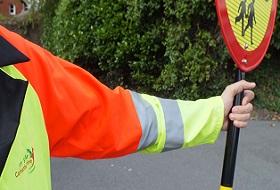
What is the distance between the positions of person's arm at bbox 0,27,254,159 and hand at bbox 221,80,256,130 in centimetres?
2

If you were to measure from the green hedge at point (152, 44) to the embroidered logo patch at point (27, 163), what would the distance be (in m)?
5.18

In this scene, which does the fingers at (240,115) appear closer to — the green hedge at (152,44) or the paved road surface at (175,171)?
the paved road surface at (175,171)

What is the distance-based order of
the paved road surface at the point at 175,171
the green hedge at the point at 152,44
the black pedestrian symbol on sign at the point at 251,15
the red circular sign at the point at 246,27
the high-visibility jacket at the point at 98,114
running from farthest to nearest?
the green hedge at the point at 152,44 < the paved road surface at the point at 175,171 < the black pedestrian symbol on sign at the point at 251,15 < the red circular sign at the point at 246,27 < the high-visibility jacket at the point at 98,114

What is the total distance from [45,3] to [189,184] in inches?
276

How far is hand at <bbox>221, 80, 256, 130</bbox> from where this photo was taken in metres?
1.48

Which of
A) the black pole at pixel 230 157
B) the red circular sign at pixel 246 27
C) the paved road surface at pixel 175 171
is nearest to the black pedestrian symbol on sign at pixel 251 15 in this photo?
the red circular sign at pixel 246 27

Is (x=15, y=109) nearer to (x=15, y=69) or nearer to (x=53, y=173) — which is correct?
(x=15, y=69)

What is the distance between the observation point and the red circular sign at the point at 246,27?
142 centimetres

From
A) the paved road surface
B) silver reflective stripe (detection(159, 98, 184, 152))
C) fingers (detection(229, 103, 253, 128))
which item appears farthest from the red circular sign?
the paved road surface

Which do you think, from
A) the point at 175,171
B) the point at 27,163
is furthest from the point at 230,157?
the point at 175,171

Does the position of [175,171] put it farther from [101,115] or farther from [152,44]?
[101,115]

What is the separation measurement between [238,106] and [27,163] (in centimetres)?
78

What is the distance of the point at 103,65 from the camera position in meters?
7.59

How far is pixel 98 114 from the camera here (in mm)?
1396
